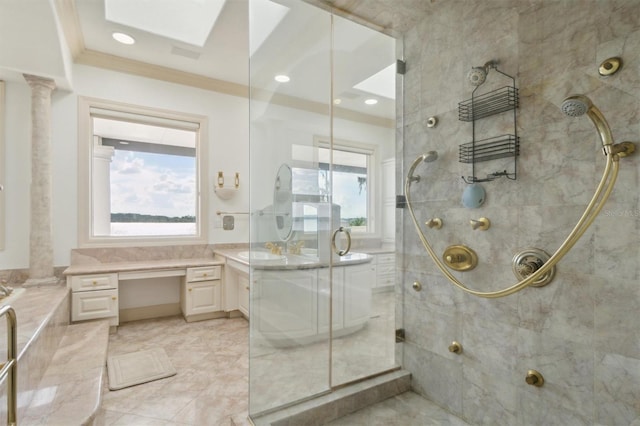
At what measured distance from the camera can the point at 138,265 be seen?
11.1 feet

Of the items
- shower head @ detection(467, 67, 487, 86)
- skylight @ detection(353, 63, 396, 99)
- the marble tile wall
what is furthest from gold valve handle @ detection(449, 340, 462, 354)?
skylight @ detection(353, 63, 396, 99)

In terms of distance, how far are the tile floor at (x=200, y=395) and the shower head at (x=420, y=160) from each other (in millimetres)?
1252

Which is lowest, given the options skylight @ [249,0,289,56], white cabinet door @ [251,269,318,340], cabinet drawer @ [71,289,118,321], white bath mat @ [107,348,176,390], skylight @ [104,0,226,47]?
white bath mat @ [107,348,176,390]

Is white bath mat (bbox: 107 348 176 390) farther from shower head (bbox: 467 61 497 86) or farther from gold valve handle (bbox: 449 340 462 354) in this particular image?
shower head (bbox: 467 61 497 86)

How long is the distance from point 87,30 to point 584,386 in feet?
14.4

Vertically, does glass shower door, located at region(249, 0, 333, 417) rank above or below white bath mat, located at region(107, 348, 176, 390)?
above

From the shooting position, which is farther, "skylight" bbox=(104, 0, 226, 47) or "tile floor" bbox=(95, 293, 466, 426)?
"skylight" bbox=(104, 0, 226, 47)

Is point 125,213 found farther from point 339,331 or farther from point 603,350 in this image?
point 603,350

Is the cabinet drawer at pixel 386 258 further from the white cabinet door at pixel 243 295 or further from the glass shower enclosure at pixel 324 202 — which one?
the white cabinet door at pixel 243 295

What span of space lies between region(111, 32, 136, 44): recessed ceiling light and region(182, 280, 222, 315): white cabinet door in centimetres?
256

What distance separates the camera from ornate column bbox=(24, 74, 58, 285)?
301 centimetres

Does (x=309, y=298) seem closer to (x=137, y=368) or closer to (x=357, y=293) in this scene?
(x=357, y=293)

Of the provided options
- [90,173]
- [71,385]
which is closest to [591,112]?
[71,385]

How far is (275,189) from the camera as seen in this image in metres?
2.10
